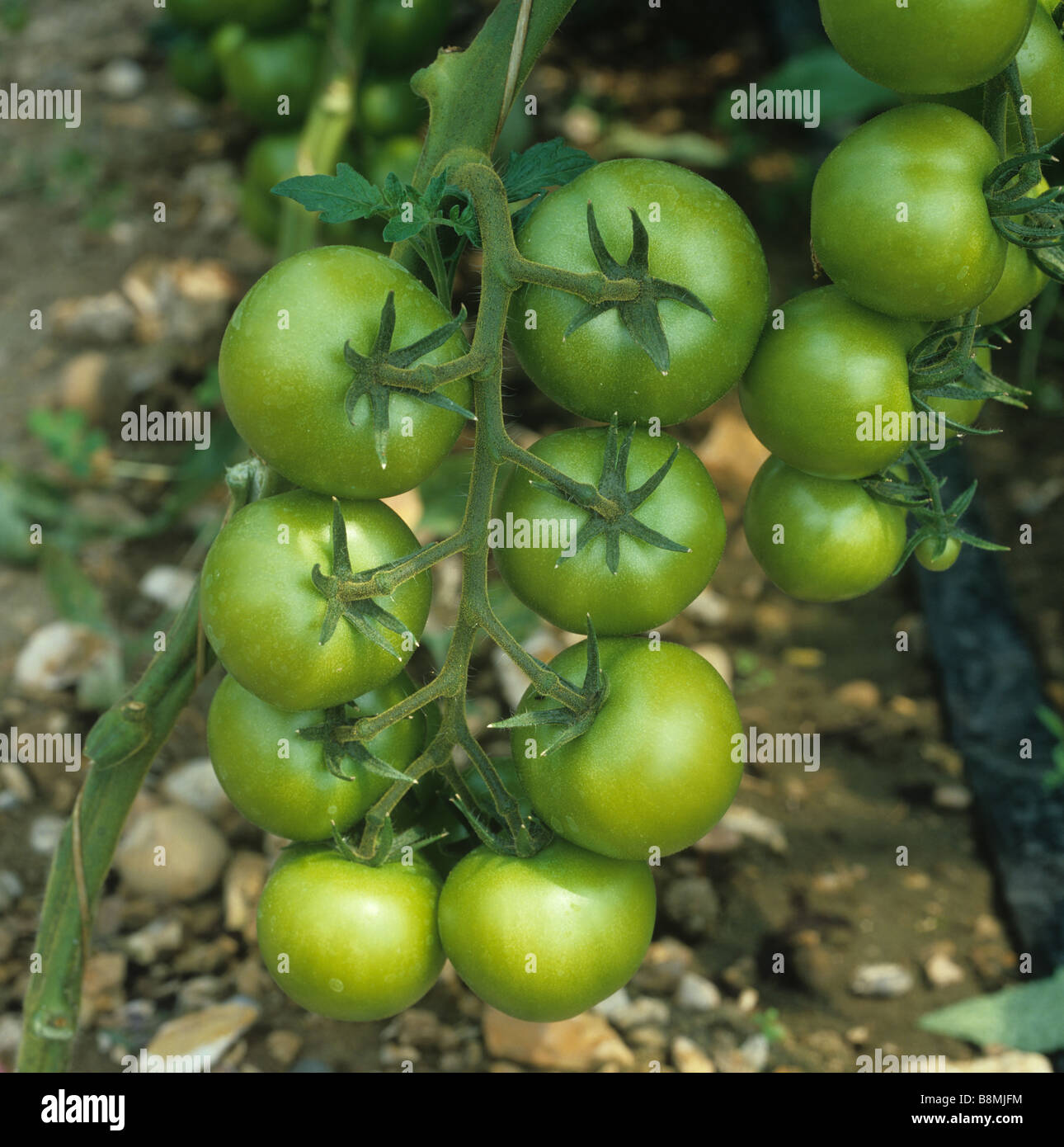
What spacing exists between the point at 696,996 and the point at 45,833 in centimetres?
69

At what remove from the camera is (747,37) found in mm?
2352

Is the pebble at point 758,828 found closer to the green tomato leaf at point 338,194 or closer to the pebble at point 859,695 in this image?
the pebble at point 859,695

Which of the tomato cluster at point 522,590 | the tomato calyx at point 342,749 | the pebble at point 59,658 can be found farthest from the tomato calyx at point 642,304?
the pebble at point 59,658

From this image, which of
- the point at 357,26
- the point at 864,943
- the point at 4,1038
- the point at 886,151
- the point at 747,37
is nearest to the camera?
the point at 886,151

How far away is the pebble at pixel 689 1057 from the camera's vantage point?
39.4 inches

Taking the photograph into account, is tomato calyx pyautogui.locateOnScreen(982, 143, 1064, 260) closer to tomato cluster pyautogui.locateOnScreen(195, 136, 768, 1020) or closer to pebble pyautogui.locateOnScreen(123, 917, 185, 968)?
tomato cluster pyautogui.locateOnScreen(195, 136, 768, 1020)

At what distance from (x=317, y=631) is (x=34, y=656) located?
100 cm

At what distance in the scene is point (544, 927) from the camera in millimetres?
562

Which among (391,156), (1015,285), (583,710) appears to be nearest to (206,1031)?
(583,710)

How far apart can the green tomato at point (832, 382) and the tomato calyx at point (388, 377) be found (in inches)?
6.5

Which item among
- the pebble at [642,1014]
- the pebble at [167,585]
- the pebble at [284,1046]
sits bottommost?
the pebble at [284,1046]

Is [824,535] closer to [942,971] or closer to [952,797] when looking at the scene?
[942,971]

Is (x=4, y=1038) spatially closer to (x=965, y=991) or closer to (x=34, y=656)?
(x=34, y=656)

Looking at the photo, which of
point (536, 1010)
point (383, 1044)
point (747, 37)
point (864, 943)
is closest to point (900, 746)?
point (864, 943)
